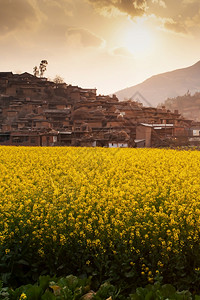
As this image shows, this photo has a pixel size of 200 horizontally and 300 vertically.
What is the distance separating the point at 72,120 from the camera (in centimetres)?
5453

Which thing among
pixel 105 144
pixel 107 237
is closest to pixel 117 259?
pixel 107 237

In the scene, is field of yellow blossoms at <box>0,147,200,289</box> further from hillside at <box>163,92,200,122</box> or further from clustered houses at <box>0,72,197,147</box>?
hillside at <box>163,92,200,122</box>

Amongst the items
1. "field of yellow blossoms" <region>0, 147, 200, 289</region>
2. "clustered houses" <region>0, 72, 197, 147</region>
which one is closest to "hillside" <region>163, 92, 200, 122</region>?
"clustered houses" <region>0, 72, 197, 147</region>

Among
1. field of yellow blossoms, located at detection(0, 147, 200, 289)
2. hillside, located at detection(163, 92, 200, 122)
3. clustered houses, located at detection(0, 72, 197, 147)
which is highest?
hillside, located at detection(163, 92, 200, 122)

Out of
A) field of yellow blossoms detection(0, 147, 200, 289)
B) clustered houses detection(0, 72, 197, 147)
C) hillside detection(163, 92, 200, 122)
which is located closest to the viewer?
field of yellow blossoms detection(0, 147, 200, 289)

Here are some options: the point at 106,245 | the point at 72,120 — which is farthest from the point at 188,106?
the point at 106,245

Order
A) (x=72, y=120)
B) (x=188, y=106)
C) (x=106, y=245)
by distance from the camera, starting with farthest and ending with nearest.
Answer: (x=188, y=106) < (x=72, y=120) < (x=106, y=245)

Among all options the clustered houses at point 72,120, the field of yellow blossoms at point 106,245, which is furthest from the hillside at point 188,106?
the field of yellow blossoms at point 106,245

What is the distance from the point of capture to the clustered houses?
38.3 meters

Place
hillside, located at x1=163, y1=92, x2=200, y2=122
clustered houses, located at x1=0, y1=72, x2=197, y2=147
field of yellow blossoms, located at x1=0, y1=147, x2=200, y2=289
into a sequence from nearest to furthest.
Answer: field of yellow blossoms, located at x1=0, y1=147, x2=200, y2=289
clustered houses, located at x1=0, y1=72, x2=197, y2=147
hillside, located at x1=163, y1=92, x2=200, y2=122

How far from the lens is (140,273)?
556cm

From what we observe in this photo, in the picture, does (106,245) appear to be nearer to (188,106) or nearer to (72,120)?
(72,120)

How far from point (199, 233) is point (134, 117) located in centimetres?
5582

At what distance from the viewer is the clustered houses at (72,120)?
3831 centimetres
